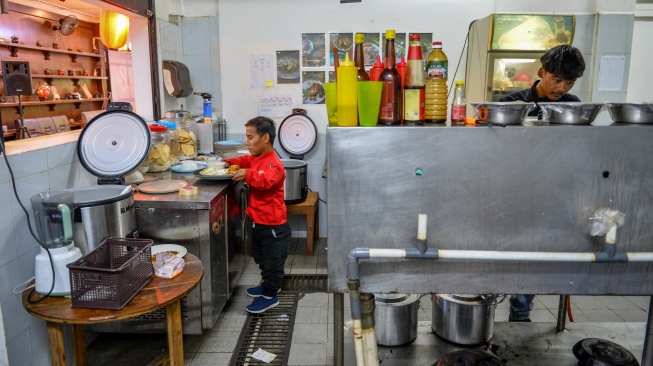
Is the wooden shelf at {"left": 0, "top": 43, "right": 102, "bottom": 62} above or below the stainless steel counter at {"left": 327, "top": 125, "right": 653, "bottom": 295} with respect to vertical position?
Result: above

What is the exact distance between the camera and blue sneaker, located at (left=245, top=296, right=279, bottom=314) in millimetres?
3461

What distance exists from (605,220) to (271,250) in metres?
2.43

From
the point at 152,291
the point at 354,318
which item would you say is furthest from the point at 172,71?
the point at 354,318

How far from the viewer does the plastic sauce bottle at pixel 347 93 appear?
5.34ft

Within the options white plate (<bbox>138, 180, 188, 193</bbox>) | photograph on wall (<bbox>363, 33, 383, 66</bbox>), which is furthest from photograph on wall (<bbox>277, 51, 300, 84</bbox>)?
white plate (<bbox>138, 180, 188, 193</bbox>)

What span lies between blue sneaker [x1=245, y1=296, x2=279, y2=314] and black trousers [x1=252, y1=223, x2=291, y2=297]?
40 mm

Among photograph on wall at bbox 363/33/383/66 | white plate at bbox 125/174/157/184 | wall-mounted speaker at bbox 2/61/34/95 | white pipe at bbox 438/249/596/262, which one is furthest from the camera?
photograph on wall at bbox 363/33/383/66

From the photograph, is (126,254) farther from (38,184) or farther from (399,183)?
(399,183)

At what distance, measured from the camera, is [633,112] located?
1.67 metres

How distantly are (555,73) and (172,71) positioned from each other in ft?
10.6

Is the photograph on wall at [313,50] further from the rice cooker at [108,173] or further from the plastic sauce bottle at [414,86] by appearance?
the plastic sauce bottle at [414,86]

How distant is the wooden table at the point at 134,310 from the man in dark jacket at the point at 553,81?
5.94 ft

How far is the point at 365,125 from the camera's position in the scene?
Result: 5.41ft

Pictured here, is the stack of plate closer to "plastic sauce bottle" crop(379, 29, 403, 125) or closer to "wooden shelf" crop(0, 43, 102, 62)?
"plastic sauce bottle" crop(379, 29, 403, 125)
